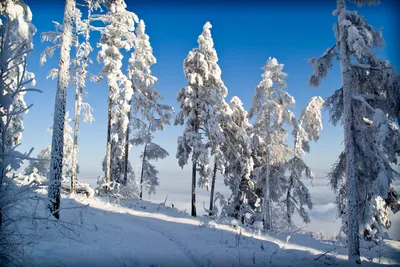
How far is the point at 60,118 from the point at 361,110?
12287 millimetres

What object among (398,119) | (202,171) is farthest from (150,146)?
(398,119)

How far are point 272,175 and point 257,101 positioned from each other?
6698 mm

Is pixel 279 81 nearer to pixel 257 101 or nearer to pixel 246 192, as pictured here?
pixel 257 101

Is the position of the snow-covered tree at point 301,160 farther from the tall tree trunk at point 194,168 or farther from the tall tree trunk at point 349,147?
the tall tree trunk at point 349,147

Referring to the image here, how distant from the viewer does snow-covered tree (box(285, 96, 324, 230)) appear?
19812 mm

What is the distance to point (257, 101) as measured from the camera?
19844 mm

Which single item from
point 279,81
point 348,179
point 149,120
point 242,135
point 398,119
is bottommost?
point 348,179

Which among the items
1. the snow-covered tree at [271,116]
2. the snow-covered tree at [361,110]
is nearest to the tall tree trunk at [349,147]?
the snow-covered tree at [361,110]

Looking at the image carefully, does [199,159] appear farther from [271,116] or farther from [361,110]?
[361,110]

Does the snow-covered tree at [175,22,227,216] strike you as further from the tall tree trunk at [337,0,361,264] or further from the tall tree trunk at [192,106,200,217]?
the tall tree trunk at [337,0,361,264]

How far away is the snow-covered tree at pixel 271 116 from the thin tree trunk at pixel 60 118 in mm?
14058

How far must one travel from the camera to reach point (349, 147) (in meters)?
10.2

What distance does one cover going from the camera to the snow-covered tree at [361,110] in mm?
9516

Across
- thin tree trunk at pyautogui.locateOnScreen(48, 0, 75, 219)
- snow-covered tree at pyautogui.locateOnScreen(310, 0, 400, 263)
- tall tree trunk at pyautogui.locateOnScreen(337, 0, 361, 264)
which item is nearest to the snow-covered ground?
thin tree trunk at pyautogui.locateOnScreen(48, 0, 75, 219)
